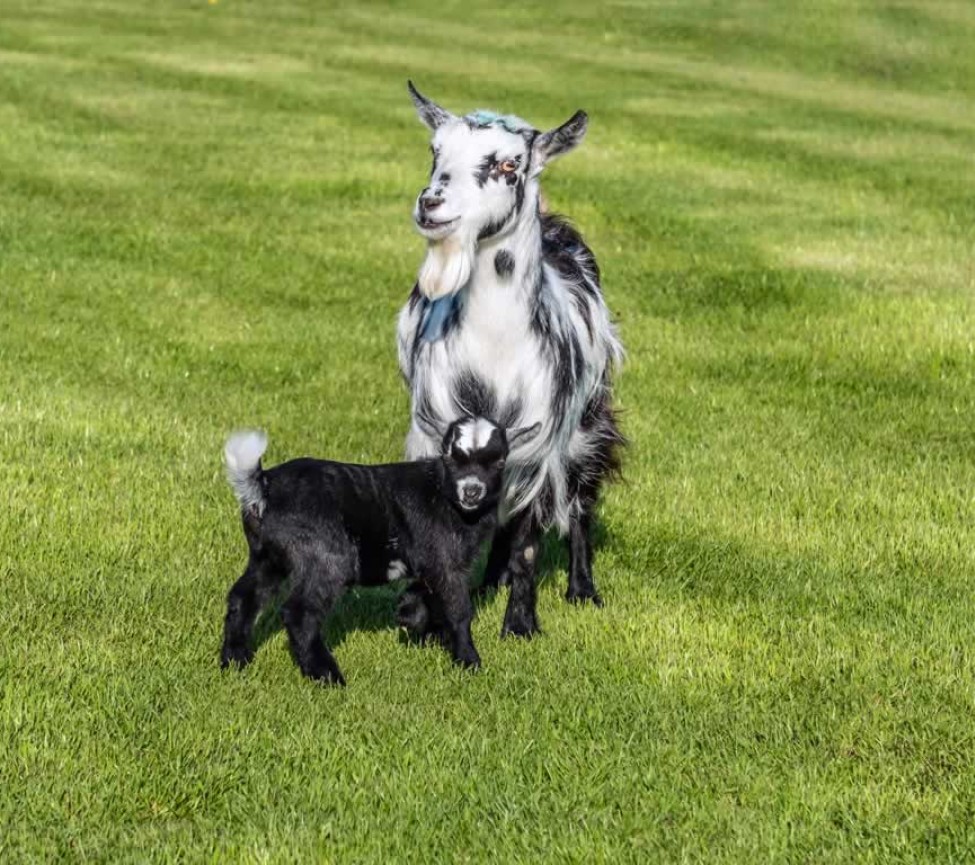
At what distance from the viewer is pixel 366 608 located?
7.64 metres

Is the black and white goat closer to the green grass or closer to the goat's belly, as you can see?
the goat's belly

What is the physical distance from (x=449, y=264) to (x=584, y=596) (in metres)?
2.06

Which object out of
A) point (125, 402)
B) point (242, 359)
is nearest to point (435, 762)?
point (125, 402)

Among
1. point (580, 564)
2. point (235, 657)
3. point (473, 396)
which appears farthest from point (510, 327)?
point (235, 657)

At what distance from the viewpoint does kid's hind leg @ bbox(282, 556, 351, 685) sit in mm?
6465

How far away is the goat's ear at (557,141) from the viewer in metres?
7.07

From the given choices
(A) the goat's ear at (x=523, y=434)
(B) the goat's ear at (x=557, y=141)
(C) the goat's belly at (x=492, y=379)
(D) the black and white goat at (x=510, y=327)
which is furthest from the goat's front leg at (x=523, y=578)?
(B) the goat's ear at (x=557, y=141)

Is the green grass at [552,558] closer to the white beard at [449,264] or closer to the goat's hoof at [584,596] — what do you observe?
the goat's hoof at [584,596]

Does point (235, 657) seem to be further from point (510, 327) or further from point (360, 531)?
point (510, 327)

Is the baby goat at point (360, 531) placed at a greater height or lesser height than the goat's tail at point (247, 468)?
lesser

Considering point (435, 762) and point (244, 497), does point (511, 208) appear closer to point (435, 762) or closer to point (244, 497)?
point (244, 497)

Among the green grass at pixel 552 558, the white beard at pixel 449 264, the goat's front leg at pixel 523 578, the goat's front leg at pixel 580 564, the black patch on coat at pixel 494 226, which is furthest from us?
the goat's front leg at pixel 580 564

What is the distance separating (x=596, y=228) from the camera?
58.3ft

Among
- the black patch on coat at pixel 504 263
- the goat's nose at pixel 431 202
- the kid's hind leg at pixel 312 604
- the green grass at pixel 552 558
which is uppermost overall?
the goat's nose at pixel 431 202
